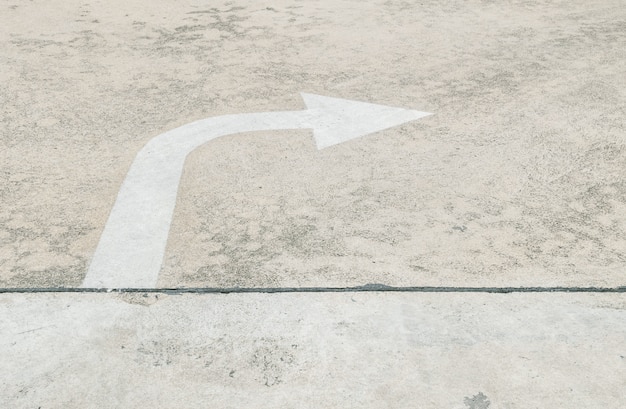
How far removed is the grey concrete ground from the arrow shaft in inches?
3.8

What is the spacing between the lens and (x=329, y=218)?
4246 millimetres

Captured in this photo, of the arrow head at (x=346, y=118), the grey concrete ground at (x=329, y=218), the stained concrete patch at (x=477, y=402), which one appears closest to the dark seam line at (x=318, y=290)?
the grey concrete ground at (x=329, y=218)

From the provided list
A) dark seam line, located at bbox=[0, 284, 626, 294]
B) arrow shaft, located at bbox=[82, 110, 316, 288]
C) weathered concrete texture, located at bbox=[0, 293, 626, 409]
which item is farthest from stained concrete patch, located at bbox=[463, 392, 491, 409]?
arrow shaft, located at bbox=[82, 110, 316, 288]

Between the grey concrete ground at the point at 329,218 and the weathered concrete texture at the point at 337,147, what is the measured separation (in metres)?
0.02

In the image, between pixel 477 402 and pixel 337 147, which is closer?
pixel 477 402

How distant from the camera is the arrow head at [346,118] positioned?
17.6ft

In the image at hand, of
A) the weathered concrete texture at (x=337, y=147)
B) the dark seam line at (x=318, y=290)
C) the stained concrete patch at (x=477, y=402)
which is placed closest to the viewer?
the stained concrete patch at (x=477, y=402)

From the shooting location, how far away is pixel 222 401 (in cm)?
292

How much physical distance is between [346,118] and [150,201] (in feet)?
6.08

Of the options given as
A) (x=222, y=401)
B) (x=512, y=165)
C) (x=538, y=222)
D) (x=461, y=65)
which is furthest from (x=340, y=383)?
(x=461, y=65)

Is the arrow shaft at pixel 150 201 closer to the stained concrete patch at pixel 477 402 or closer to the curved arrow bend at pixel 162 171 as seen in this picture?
the curved arrow bend at pixel 162 171

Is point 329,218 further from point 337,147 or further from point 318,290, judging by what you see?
point 337,147

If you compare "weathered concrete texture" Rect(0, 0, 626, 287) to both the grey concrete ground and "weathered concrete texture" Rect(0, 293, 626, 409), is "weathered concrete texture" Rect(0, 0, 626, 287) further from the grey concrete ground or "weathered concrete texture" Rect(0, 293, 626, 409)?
"weathered concrete texture" Rect(0, 293, 626, 409)

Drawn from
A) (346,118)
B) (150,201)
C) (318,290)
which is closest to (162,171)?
(150,201)
